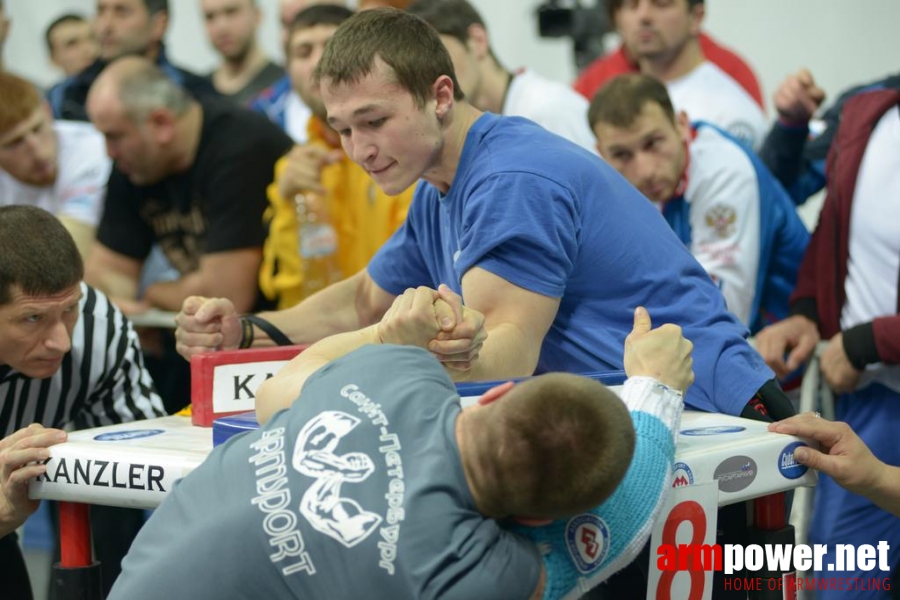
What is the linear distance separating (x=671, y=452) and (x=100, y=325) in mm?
1557

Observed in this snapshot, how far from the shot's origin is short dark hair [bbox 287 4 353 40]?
15.1 ft

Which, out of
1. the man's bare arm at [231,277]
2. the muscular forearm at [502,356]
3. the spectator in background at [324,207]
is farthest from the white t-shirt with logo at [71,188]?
the muscular forearm at [502,356]

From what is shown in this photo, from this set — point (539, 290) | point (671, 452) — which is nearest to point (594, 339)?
point (539, 290)

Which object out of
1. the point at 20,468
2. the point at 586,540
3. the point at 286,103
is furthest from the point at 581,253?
the point at 286,103

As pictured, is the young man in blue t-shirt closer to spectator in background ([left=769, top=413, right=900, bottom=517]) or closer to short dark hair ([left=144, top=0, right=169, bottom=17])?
spectator in background ([left=769, top=413, right=900, bottom=517])

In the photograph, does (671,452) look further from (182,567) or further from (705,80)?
(705,80)

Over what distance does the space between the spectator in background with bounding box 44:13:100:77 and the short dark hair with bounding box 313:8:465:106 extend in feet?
16.3

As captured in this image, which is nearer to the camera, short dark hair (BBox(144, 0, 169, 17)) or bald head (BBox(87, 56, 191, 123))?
bald head (BBox(87, 56, 191, 123))

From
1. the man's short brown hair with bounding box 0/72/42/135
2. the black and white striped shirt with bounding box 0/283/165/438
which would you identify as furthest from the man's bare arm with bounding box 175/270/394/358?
the man's short brown hair with bounding box 0/72/42/135

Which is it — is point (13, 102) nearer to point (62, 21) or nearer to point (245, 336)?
point (245, 336)

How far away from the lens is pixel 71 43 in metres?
7.27

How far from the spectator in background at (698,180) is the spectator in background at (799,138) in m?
0.35

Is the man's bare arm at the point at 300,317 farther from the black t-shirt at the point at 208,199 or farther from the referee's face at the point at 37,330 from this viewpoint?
the black t-shirt at the point at 208,199

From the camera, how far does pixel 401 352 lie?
2.01 m
